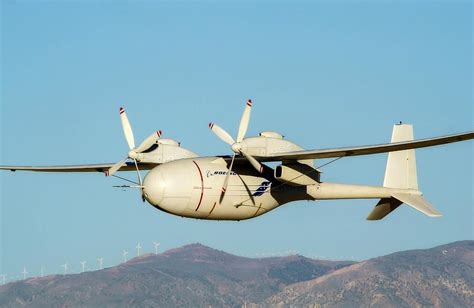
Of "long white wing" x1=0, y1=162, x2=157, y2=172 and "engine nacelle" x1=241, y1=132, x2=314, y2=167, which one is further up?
"engine nacelle" x1=241, y1=132, x2=314, y2=167

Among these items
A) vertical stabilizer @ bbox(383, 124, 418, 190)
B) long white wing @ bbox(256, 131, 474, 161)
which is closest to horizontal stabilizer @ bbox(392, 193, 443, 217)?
vertical stabilizer @ bbox(383, 124, 418, 190)

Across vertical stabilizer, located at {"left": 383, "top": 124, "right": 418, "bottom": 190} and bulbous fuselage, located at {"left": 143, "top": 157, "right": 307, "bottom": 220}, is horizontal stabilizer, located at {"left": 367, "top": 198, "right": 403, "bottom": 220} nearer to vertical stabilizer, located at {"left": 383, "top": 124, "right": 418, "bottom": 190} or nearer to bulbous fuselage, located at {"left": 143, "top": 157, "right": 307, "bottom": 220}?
vertical stabilizer, located at {"left": 383, "top": 124, "right": 418, "bottom": 190}

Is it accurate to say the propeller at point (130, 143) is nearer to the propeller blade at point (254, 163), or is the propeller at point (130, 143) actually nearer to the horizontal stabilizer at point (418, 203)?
the propeller blade at point (254, 163)

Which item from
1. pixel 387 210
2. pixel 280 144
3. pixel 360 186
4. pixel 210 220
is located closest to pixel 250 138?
pixel 280 144

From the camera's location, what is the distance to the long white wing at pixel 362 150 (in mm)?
53688

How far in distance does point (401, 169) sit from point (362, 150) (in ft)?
40.6

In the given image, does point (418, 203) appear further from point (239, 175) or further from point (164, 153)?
point (164, 153)

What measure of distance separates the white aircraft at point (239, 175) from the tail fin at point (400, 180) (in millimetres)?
918

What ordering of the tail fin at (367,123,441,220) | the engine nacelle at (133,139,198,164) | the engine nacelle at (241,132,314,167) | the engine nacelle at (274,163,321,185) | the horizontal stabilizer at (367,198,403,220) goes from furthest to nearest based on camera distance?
1. the horizontal stabilizer at (367,198,403,220)
2. the tail fin at (367,123,441,220)
3. the engine nacelle at (133,139,198,164)
4. the engine nacelle at (274,163,321,185)
5. the engine nacelle at (241,132,314,167)

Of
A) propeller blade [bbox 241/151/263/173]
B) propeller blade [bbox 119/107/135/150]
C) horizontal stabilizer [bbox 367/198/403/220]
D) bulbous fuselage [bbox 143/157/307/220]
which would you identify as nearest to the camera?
bulbous fuselage [bbox 143/157/307/220]

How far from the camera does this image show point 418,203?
63781mm

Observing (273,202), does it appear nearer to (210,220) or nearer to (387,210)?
(210,220)

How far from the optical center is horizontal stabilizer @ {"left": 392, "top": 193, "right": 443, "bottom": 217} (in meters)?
62.3

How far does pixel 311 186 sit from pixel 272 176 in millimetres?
2870
